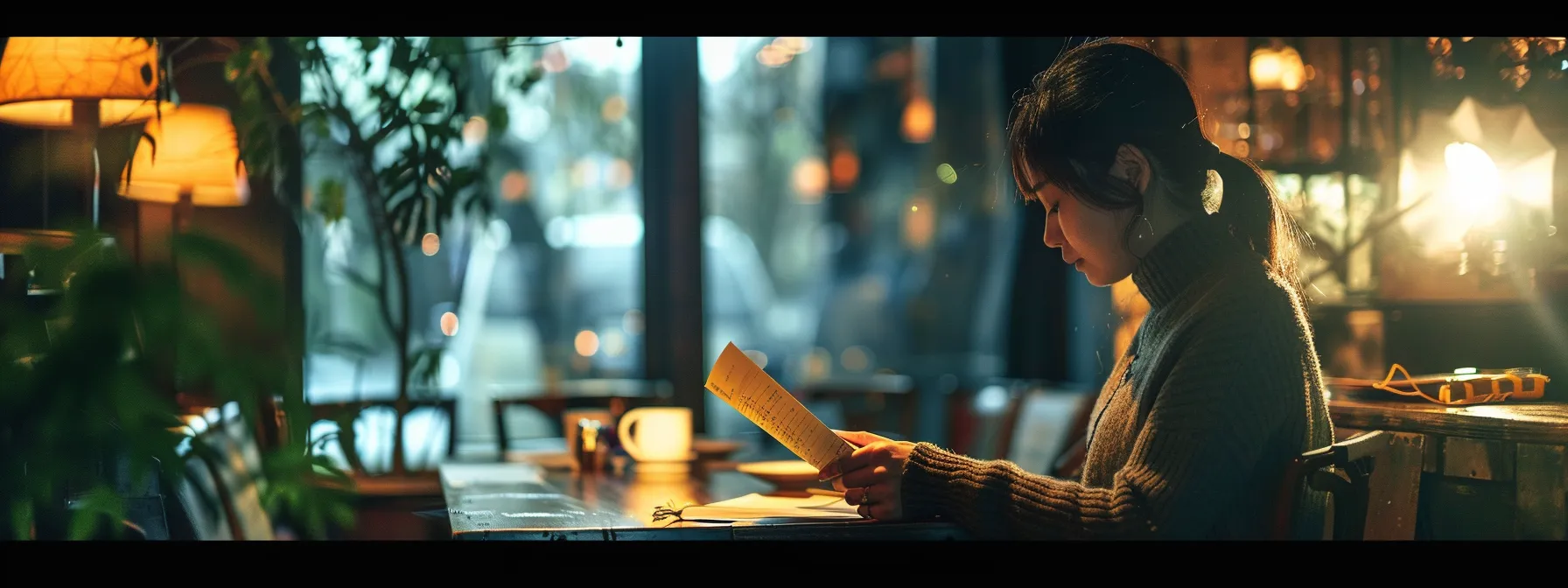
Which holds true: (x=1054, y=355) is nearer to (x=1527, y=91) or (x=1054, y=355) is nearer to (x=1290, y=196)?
(x=1290, y=196)

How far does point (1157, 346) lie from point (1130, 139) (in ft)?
0.79

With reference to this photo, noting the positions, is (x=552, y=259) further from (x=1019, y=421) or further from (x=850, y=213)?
(x=1019, y=421)

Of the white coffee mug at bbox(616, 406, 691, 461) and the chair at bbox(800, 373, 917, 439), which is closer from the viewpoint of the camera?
the white coffee mug at bbox(616, 406, 691, 461)

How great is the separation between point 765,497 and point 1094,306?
2.85 meters

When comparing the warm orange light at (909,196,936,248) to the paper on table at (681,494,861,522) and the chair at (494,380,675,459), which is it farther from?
the paper on table at (681,494,861,522)

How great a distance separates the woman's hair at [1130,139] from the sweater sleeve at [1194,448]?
0.19 metres

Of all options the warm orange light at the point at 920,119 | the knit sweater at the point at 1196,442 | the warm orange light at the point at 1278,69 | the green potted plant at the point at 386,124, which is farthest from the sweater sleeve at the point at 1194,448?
the warm orange light at the point at 920,119

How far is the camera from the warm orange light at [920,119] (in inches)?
276

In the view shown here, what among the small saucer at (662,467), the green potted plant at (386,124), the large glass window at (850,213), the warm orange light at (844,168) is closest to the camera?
the small saucer at (662,467)

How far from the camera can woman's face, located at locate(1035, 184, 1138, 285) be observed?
147 cm

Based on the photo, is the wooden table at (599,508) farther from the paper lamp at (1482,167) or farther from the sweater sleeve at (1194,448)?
the paper lamp at (1482,167)

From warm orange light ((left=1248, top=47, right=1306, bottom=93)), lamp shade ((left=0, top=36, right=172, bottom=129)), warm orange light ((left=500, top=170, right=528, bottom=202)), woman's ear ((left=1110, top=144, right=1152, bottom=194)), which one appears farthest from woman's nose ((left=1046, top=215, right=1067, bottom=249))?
warm orange light ((left=500, top=170, right=528, bottom=202))

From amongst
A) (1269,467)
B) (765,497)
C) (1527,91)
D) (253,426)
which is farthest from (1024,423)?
(253,426)
